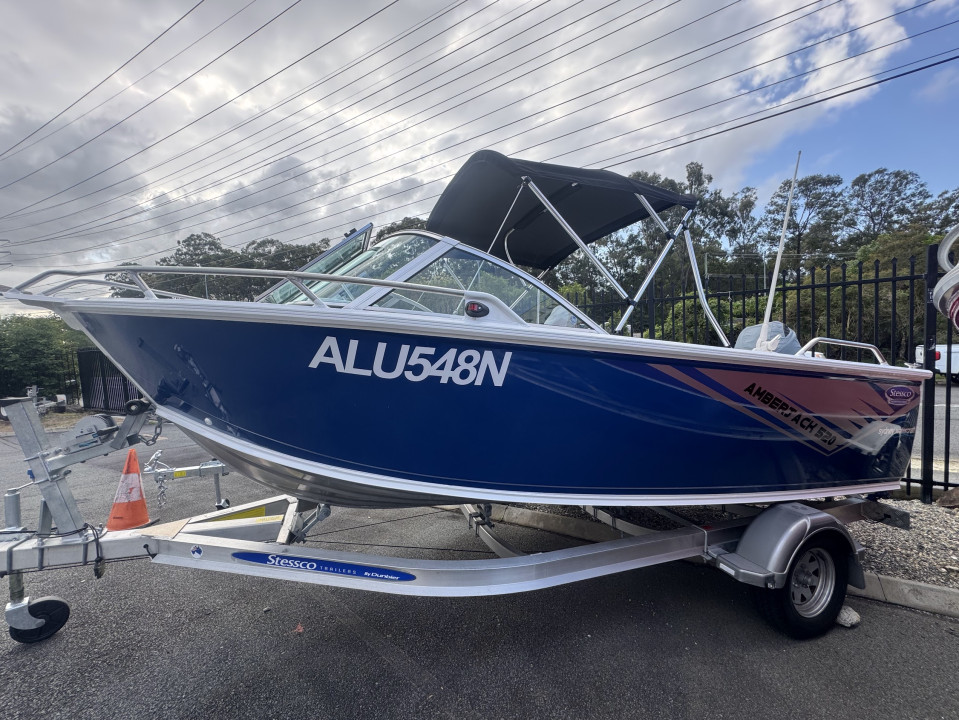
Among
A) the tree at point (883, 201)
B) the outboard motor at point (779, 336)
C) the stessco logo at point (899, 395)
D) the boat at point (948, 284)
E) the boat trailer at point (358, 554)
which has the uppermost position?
the tree at point (883, 201)

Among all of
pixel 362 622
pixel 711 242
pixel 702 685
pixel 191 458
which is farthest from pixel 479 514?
pixel 711 242

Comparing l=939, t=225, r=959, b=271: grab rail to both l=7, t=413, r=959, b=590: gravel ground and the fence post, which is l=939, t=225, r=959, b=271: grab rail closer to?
the fence post

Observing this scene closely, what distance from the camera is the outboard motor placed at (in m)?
3.23

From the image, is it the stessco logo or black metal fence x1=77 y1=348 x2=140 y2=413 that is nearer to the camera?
the stessco logo

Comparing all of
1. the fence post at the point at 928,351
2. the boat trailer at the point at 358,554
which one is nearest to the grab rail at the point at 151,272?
the boat trailer at the point at 358,554

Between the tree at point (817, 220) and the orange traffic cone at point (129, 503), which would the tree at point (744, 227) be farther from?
the orange traffic cone at point (129, 503)

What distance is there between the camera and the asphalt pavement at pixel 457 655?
7.20ft

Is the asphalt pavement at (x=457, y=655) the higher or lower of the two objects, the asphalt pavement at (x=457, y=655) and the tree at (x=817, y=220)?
the lower

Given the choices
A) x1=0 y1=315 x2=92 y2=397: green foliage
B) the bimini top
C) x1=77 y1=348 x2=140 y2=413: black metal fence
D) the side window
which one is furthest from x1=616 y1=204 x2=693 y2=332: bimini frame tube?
x1=0 y1=315 x2=92 y2=397: green foliage

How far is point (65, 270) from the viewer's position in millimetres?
2285

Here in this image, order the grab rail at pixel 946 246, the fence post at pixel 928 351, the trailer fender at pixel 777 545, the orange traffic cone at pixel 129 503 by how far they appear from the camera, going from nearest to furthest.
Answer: the trailer fender at pixel 777 545
the grab rail at pixel 946 246
the orange traffic cone at pixel 129 503
the fence post at pixel 928 351

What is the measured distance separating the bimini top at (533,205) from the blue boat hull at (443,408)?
139 centimetres

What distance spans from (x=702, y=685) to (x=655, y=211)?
2975 mm

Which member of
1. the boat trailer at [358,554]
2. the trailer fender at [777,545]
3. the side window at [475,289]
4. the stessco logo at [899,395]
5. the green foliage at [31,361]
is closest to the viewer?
the boat trailer at [358,554]
